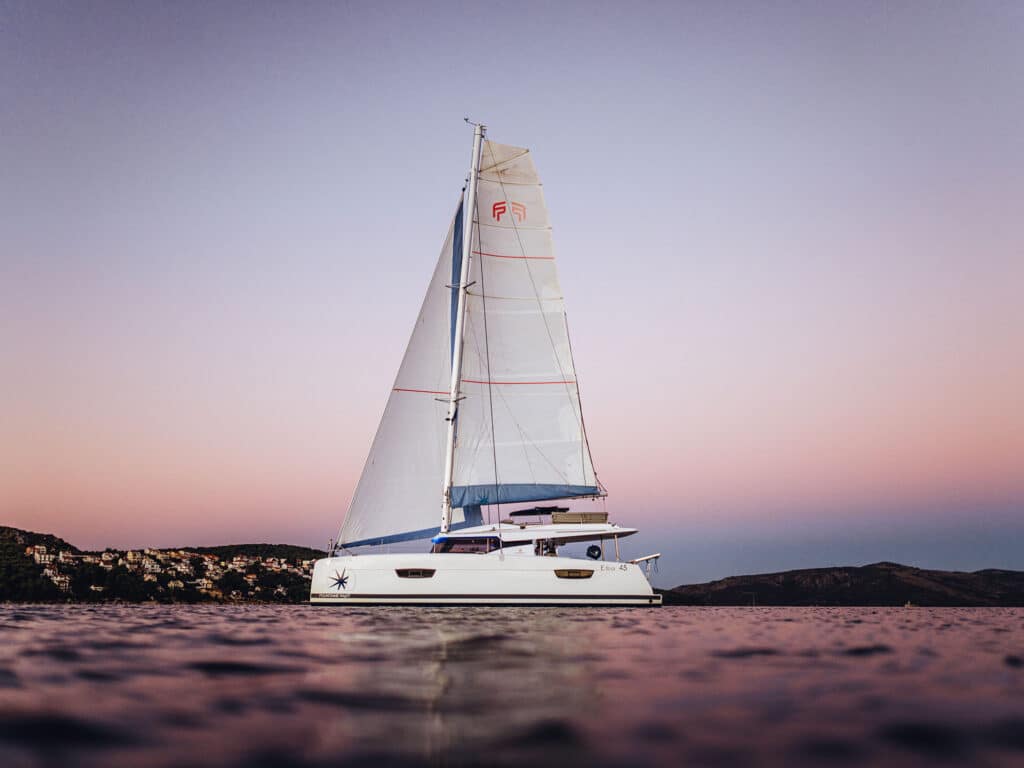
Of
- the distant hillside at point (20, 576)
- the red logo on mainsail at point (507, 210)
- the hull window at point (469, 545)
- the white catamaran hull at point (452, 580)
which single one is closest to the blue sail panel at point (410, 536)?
the hull window at point (469, 545)

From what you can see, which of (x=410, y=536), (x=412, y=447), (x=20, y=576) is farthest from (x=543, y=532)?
(x=20, y=576)

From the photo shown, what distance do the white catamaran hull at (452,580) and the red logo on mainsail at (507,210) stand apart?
526 inches

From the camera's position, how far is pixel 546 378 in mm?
28484

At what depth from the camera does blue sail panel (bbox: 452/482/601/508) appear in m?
26.8

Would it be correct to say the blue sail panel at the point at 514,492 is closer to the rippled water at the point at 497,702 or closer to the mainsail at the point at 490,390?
the mainsail at the point at 490,390

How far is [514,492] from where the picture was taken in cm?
2748

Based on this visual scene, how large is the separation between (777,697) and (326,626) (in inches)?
422

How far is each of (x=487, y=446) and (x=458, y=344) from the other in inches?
155

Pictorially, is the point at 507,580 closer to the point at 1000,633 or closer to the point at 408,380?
the point at 408,380

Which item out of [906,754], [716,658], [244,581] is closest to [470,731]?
[906,754]

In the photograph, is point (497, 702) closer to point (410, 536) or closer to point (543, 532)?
point (543, 532)

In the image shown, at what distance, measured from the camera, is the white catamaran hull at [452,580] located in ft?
76.0

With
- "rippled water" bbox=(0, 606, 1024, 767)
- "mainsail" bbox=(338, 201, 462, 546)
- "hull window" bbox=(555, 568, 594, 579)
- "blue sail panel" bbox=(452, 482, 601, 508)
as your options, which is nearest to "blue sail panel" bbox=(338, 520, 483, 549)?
"mainsail" bbox=(338, 201, 462, 546)

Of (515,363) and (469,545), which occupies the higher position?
(515,363)
